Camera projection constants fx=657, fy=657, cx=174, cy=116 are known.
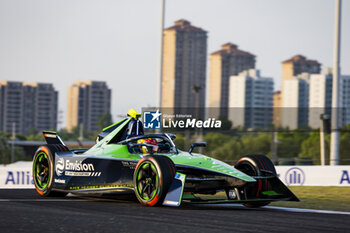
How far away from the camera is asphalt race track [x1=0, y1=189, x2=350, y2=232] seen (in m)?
7.91

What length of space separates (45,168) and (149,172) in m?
3.54

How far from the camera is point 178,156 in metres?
11.4

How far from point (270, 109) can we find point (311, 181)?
29.3 feet

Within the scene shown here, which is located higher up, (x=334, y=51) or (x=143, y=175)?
(x=334, y=51)

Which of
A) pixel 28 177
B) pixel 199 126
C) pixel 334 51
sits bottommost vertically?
pixel 28 177

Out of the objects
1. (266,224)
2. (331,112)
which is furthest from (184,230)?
(331,112)

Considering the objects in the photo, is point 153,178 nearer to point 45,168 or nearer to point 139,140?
point 139,140

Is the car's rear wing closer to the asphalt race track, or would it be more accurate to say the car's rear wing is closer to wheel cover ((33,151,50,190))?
wheel cover ((33,151,50,190))

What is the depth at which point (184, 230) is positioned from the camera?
7.79 metres

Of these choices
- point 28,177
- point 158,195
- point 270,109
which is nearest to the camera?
point 158,195

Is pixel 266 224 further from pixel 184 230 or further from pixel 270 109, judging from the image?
pixel 270 109

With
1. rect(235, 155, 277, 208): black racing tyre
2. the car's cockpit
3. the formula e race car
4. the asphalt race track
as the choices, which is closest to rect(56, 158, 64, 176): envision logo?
the formula e race car

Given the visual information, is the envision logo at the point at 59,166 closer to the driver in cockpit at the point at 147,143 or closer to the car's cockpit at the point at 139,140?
the car's cockpit at the point at 139,140

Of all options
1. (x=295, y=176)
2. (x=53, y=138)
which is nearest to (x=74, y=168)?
(x=53, y=138)
